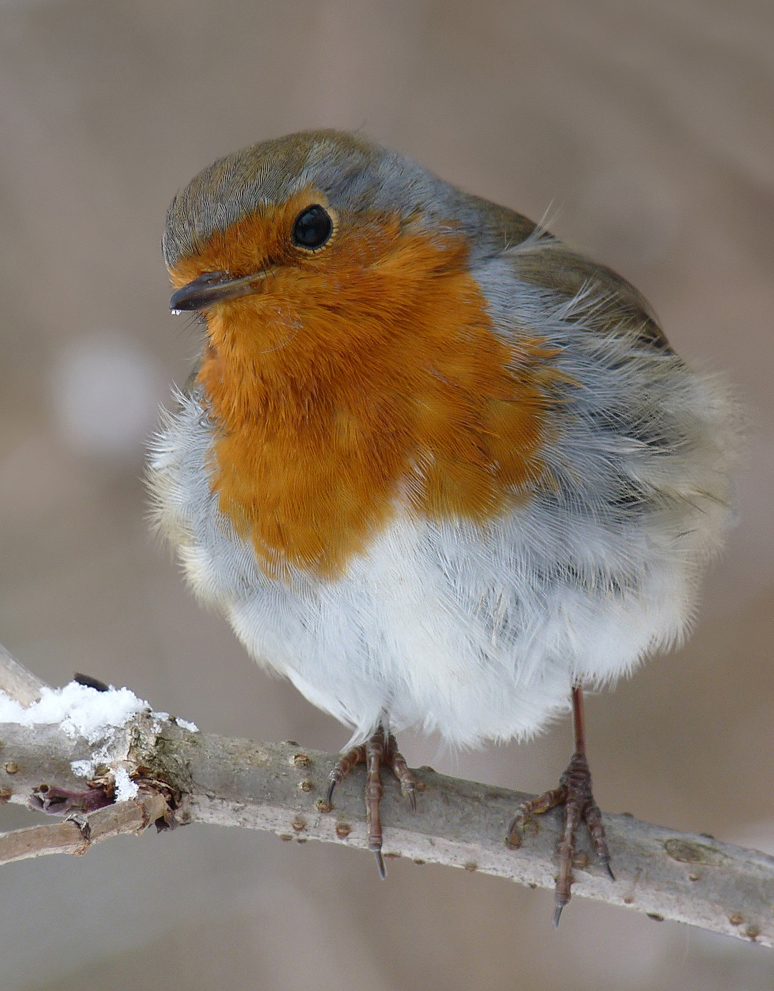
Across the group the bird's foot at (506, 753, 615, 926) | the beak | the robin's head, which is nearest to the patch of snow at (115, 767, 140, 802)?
the robin's head

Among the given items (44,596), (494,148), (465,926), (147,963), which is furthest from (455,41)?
(147,963)

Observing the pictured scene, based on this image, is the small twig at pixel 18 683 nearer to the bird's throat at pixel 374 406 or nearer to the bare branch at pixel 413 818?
the bare branch at pixel 413 818

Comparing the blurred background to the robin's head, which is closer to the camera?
the robin's head

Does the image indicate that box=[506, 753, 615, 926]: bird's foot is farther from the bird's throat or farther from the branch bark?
the bird's throat

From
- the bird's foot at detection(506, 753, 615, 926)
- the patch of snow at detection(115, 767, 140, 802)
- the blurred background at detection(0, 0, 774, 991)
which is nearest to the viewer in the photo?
Result: the patch of snow at detection(115, 767, 140, 802)

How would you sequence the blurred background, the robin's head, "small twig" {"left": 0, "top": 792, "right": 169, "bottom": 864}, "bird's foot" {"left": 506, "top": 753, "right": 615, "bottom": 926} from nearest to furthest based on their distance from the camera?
"small twig" {"left": 0, "top": 792, "right": 169, "bottom": 864}
the robin's head
"bird's foot" {"left": 506, "top": 753, "right": 615, "bottom": 926}
the blurred background

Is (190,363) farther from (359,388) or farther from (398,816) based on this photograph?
(398,816)

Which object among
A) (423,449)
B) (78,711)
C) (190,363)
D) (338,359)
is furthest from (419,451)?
(190,363)
